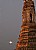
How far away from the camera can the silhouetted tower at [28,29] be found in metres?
20.7

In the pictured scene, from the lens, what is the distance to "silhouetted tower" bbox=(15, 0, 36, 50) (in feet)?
67.9

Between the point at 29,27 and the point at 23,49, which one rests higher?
the point at 29,27

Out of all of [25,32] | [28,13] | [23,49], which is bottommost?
[23,49]

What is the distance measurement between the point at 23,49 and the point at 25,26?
2439 millimetres

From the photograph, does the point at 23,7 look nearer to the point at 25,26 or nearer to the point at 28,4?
the point at 28,4

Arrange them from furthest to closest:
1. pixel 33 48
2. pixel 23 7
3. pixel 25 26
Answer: pixel 23 7 < pixel 25 26 < pixel 33 48

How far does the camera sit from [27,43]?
20.8 metres

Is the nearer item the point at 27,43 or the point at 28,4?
the point at 27,43

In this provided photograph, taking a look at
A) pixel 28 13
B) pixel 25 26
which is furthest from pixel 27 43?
pixel 28 13

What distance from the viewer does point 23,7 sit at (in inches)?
925

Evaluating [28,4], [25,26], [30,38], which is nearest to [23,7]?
[28,4]

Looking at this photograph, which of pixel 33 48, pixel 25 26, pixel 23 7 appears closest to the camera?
pixel 33 48

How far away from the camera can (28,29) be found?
71.3 ft

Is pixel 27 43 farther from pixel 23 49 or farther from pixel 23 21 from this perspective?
pixel 23 21
